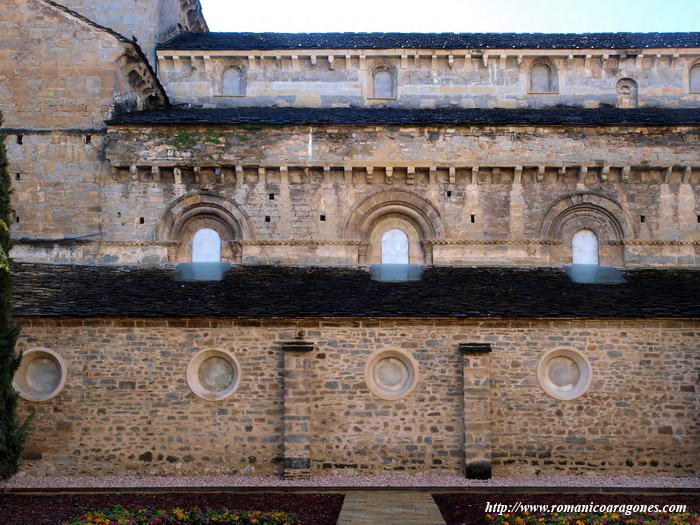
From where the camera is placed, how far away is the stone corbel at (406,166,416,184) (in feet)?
64.0

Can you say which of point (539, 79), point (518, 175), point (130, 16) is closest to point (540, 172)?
point (518, 175)

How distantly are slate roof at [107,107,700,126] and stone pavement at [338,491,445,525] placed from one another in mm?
10086

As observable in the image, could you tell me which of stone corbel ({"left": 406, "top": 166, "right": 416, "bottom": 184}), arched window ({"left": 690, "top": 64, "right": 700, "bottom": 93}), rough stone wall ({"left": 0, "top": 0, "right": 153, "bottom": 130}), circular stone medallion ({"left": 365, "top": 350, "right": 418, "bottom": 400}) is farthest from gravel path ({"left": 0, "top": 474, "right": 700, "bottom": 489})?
arched window ({"left": 690, "top": 64, "right": 700, "bottom": 93})

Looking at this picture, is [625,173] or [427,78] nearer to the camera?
[625,173]

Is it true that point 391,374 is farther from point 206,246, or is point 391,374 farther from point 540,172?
point 540,172

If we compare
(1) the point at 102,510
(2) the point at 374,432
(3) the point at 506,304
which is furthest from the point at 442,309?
(1) the point at 102,510

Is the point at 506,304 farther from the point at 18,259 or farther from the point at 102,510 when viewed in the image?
the point at 18,259

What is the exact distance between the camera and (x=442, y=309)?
16.6 meters

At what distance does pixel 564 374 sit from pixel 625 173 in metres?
6.31

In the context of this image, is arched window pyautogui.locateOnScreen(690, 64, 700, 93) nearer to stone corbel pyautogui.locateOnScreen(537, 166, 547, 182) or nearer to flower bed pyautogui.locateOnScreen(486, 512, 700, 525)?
stone corbel pyautogui.locateOnScreen(537, 166, 547, 182)

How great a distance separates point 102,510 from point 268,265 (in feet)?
26.9

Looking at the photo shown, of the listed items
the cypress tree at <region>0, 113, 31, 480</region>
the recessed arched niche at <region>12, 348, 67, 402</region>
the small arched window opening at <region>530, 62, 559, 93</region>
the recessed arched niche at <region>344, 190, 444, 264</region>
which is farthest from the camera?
the small arched window opening at <region>530, 62, 559, 93</region>

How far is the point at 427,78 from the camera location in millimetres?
23625

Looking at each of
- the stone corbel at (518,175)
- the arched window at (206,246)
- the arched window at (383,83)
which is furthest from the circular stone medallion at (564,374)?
the arched window at (383,83)
